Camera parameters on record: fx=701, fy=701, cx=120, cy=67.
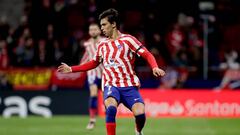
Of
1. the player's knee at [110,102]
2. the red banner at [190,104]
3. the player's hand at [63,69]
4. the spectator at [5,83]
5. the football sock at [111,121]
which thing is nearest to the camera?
the football sock at [111,121]

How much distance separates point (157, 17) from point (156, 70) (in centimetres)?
1291

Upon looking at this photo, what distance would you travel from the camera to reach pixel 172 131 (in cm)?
1470

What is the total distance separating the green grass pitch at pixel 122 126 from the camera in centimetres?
1443

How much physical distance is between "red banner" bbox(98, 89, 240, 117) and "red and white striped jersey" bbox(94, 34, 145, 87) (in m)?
8.26

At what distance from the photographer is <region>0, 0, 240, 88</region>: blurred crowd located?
70.4 feet

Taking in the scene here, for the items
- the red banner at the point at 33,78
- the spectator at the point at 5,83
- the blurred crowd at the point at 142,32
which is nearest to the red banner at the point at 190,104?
the blurred crowd at the point at 142,32

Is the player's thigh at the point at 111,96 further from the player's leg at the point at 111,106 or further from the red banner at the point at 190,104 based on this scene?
the red banner at the point at 190,104

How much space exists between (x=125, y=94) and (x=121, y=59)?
0.52m

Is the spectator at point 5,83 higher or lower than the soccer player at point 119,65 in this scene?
lower

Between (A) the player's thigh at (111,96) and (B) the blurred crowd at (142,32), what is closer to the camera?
(A) the player's thigh at (111,96)

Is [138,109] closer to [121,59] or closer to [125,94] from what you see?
[125,94]

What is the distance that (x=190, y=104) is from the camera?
18.7 meters

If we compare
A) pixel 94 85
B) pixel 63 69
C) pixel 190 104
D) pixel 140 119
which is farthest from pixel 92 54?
pixel 140 119

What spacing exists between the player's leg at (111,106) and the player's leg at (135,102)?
0.14m
